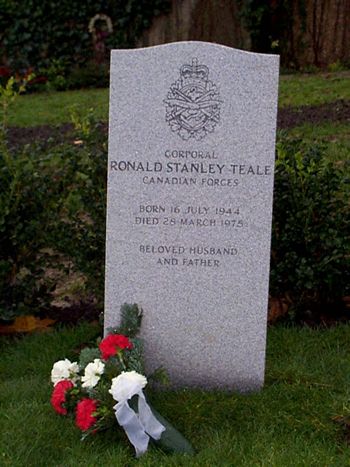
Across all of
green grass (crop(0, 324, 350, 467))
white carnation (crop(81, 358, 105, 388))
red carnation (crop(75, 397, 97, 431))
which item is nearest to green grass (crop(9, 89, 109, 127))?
green grass (crop(0, 324, 350, 467))

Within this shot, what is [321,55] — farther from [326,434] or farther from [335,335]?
[326,434]

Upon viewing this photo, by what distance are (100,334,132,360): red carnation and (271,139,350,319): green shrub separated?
4.13ft

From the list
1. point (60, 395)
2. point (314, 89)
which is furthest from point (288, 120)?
point (60, 395)

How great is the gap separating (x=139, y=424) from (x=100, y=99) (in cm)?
846

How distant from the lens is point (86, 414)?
3.57 m

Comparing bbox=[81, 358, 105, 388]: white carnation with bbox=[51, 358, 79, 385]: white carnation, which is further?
bbox=[51, 358, 79, 385]: white carnation

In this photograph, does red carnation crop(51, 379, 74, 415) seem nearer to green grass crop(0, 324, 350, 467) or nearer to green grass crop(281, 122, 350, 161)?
green grass crop(0, 324, 350, 467)

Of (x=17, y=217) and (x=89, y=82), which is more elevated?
(x=89, y=82)

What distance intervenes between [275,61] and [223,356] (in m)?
1.38

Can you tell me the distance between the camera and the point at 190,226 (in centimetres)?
396

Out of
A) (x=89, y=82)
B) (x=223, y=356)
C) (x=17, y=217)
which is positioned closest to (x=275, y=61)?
(x=223, y=356)

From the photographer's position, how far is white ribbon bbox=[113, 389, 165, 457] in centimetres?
351

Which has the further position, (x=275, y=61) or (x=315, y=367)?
(x=315, y=367)

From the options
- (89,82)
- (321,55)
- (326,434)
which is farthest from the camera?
(89,82)
